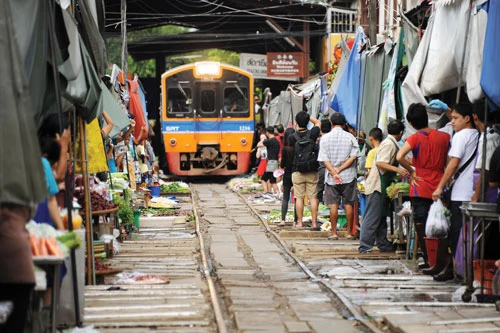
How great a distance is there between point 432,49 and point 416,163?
130 cm

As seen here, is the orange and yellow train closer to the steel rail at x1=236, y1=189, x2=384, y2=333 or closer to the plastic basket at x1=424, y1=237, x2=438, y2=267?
the steel rail at x1=236, y1=189, x2=384, y2=333

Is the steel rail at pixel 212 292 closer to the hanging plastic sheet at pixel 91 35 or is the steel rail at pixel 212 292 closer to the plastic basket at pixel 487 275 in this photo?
the plastic basket at pixel 487 275

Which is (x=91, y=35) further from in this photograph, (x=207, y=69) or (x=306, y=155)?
(x=207, y=69)

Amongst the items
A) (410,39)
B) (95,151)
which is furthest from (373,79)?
(95,151)

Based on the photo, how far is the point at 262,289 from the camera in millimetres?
10242

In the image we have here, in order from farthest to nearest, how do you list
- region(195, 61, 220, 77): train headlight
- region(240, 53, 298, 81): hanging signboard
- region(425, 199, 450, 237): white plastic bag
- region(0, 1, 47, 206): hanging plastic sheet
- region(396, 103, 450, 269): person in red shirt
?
1. region(240, 53, 298, 81): hanging signboard
2. region(195, 61, 220, 77): train headlight
3. region(396, 103, 450, 269): person in red shirt
4. region(425, 199, 450, 237): white plastic bag
5. region(0, 1, 47, 206): hanging plastic sheet

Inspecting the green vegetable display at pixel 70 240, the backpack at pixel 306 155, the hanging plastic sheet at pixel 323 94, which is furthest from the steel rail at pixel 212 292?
the hanging plastic sheet at pixel 323 94

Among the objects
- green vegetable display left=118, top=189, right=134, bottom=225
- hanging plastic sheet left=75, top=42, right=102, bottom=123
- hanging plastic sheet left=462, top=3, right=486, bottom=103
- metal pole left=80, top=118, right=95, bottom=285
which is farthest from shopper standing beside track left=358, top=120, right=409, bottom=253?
metal pole left=80, top=118, right=95, bottom=285

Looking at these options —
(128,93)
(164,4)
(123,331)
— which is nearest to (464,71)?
(123,331)

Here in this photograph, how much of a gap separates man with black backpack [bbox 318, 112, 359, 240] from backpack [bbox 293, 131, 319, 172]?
842mm

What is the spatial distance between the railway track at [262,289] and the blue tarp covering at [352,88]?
6.65 feet

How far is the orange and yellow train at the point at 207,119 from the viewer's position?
3030cm

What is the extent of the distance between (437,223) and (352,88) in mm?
6197

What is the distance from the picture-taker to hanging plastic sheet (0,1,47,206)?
5.96 m
